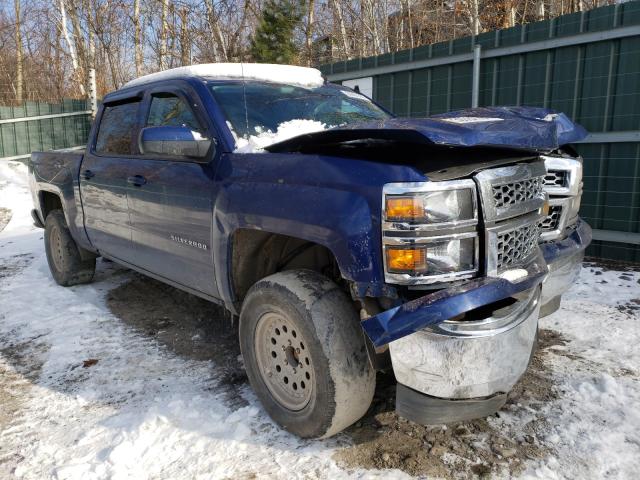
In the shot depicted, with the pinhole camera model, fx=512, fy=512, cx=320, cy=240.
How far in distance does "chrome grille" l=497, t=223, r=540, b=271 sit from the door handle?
2.40 meters

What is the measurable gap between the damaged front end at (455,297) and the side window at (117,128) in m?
2.62

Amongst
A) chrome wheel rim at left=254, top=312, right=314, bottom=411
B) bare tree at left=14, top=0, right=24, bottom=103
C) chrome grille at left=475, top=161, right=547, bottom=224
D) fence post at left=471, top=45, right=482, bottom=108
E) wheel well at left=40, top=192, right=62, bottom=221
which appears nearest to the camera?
→ chrome grille at left=475, top=161, right=547, bottom=224

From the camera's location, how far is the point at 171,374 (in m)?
3.31

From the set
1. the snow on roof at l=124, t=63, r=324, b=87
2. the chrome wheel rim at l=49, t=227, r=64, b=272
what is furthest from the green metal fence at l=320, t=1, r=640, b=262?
the chrome wheel rim at l=49, t=227, r=64, b=272

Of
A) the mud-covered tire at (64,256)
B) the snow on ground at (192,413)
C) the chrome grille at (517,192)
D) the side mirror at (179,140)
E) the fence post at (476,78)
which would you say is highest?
the fence post at (476,78)

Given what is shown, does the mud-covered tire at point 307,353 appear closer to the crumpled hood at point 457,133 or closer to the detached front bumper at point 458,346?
the detached front bumper at point 458,346

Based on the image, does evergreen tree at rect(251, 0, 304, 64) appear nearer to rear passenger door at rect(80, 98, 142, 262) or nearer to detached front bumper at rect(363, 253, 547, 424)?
rear passenger door at rect(80, 98, 142, 262)

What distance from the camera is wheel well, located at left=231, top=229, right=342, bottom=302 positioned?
273 cm

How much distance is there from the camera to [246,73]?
3.49 meters

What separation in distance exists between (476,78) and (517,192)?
500 centimetres

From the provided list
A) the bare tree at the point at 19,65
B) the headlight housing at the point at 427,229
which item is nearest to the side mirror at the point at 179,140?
the headlight housing at the point at 427,229

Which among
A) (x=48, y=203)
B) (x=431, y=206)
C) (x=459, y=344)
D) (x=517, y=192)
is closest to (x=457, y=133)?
(x=431, y=206)

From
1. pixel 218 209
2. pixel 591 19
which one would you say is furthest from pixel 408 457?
pixel 591 19

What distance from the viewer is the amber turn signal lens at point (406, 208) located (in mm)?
2008
